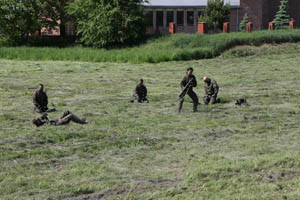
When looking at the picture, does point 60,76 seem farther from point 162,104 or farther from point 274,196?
point 274,196

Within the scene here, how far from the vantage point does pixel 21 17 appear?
5181 cm

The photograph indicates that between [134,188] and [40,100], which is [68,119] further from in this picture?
[134,188]

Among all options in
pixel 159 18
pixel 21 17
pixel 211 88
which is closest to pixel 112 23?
pixel 21 17

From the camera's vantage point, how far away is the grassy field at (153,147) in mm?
8625

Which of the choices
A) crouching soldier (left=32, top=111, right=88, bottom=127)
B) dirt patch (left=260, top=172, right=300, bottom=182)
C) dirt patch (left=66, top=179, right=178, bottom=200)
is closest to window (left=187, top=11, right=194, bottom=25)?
crouching soldier (left=32, top=111, right=88, bottom=127)

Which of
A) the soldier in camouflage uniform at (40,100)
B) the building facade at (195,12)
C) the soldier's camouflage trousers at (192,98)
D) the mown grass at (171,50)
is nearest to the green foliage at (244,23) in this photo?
the building facade at (195,12)

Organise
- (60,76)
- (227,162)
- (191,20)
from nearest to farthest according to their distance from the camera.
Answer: (227,162) → (60,76) → (191,20)

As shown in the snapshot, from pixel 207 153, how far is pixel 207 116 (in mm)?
5049

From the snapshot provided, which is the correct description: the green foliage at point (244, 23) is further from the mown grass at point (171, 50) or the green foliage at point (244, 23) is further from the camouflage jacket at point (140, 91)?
the camouflage jacket at point (140, 91)

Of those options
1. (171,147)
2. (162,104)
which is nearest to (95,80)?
(162,104)

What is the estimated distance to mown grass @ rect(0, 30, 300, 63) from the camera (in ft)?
125

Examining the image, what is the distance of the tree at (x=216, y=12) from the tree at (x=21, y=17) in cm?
1480

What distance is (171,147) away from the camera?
11.6 metres

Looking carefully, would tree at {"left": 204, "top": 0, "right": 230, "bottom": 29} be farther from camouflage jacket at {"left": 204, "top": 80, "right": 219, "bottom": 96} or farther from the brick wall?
camouflage jacket at {"left": 204, "top": 80, "right": 219, "bottom": 96}
